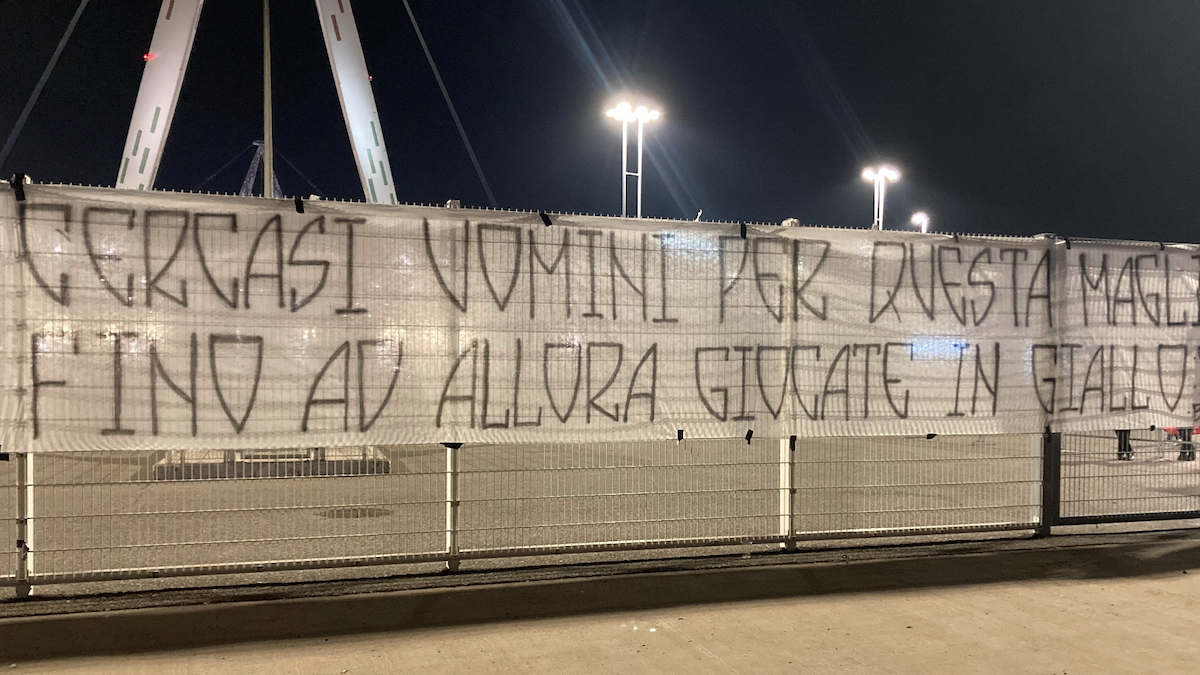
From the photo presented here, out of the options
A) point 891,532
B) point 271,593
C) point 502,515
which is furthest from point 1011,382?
point 271,593

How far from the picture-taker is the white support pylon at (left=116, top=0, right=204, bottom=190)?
13.9 meters

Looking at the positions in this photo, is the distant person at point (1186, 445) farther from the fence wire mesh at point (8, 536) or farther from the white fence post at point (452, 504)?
the fence wire mesh at point (8, 536)

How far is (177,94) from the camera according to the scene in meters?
14.3

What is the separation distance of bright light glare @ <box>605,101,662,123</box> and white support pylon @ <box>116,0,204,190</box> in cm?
1153

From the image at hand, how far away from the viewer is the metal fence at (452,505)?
16.3 feet

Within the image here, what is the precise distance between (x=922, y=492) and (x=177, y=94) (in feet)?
45.8

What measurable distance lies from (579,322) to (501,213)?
2.87 feet

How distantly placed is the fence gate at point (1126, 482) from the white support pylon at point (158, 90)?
1429 cm

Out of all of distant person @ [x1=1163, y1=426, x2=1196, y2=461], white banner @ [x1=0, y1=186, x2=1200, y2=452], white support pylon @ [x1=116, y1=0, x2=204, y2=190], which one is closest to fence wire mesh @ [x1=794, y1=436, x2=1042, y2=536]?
white banner @ [x1=0, y1=186, x2=1200, y2=452]

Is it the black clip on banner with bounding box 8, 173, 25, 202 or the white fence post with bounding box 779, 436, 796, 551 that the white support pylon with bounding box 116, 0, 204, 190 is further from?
the white fence post with bounding box 779, 436, 796, 551

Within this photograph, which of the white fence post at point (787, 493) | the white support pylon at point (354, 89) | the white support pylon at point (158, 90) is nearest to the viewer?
the white fence post at point (787, 493)

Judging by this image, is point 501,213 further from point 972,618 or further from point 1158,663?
point 1158,663

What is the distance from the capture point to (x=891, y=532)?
5891 mm

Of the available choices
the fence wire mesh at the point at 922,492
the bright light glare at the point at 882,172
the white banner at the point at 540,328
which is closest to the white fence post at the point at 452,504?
the white banner at the point at 540,328
